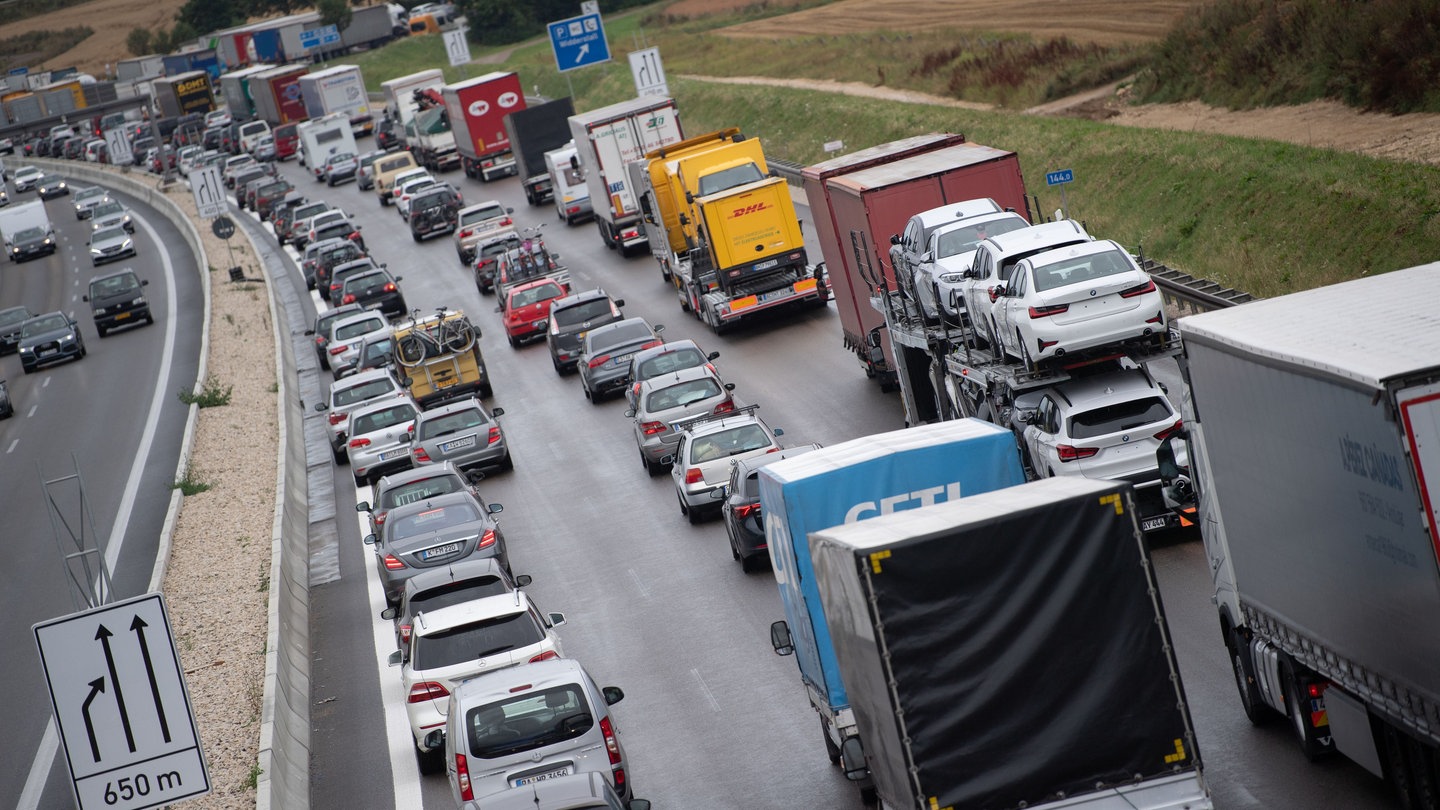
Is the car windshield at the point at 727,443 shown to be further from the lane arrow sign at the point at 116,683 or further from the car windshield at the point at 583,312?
the lane arrow sign at the point at 116,683

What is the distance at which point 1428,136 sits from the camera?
33.3 metres

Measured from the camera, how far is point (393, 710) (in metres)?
19.5

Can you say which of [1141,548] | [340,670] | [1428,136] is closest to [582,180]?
[1428,136]

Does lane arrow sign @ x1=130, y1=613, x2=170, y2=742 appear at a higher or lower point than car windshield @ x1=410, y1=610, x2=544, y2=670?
higher

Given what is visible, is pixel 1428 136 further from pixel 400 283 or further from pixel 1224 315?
pixel 400 283

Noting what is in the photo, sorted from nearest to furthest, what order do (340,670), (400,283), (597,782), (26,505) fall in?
(597,782)
(340,670)
(26,505)
(400,283)

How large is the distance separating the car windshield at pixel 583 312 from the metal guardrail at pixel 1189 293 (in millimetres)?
11834

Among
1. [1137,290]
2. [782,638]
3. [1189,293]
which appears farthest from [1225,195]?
[782,638]

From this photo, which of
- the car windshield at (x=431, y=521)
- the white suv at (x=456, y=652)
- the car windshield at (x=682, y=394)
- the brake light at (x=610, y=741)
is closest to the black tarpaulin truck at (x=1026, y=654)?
the brake light at (x=610, y=741)

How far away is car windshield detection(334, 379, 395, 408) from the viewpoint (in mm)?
33969

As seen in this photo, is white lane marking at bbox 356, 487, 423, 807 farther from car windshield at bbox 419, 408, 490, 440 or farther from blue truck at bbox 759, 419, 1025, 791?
blue truck at bbox 759, 419, 1025, 791

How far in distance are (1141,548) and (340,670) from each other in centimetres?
1331

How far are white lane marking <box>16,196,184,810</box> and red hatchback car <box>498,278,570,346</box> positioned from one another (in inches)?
347

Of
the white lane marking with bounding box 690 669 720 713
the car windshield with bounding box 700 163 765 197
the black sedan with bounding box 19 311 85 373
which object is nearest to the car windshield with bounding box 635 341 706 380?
the car windshield with bounding box 700 163 765 197
